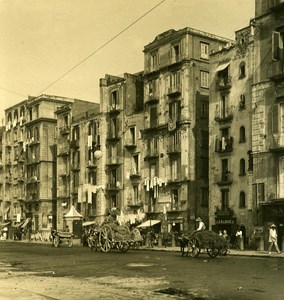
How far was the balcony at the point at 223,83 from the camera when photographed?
1847 inches

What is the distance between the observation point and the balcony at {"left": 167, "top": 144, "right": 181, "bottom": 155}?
173ft

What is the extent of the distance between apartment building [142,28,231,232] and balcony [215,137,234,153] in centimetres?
455

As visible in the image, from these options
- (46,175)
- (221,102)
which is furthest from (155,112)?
(46,175)

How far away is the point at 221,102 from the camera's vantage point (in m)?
48.0

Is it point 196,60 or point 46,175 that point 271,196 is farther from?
point 46,175

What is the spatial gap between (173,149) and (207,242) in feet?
88.9

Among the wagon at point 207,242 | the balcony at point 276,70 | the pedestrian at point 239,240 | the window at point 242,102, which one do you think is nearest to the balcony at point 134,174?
the window at point 242,102

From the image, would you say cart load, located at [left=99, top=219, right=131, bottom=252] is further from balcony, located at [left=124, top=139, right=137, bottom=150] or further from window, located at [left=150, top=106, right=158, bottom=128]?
balcony, located at [left=124, top=139, right=137, bottom=150]

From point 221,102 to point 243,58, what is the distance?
426 centimetres

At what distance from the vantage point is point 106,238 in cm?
3316

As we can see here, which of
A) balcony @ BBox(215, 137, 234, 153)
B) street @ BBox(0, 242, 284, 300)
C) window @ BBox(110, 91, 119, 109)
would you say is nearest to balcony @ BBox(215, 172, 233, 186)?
balcony @ BBox(215, 137, 234, 153)

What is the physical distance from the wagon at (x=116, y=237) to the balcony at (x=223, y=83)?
18771 mm

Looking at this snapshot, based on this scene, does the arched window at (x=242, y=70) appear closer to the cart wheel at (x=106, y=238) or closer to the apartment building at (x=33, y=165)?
the cart wheel at (x=106, y=238)

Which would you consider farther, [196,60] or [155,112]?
[155,112]
